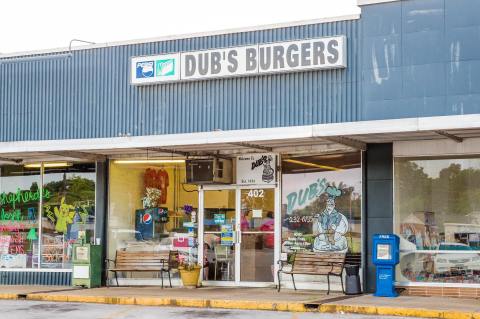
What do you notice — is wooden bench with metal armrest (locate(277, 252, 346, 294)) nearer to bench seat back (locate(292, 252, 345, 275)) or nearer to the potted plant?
bench seat back (locate(292, 252, 345, 275))

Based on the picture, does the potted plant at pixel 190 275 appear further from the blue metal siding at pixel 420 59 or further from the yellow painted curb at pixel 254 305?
the blue metal siding at pixel 420 59

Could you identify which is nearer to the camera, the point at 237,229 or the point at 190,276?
the point at 190,276

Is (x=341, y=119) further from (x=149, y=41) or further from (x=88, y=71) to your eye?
(x=88, y=71)

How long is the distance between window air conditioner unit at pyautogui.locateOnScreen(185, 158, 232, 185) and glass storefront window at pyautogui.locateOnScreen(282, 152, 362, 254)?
1297mm

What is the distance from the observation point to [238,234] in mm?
19422

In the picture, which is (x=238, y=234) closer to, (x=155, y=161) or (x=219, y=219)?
(x=219, y=219)

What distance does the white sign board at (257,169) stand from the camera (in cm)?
1909

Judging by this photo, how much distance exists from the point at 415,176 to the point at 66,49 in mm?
8860

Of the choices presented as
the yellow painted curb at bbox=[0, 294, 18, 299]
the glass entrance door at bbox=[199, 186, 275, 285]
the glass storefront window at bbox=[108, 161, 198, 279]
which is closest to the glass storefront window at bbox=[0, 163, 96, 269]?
the glass storefront window at bbox=[108, 161, 198, 279]

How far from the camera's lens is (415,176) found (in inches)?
689

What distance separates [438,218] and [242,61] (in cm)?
524

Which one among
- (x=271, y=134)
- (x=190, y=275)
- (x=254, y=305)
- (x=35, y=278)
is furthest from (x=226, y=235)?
(x=35, y=278)

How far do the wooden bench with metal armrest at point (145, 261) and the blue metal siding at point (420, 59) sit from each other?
18.6ft

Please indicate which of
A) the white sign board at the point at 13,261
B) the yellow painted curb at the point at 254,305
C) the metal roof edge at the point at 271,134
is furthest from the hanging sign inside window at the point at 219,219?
the white sign board at the point at 13,261
